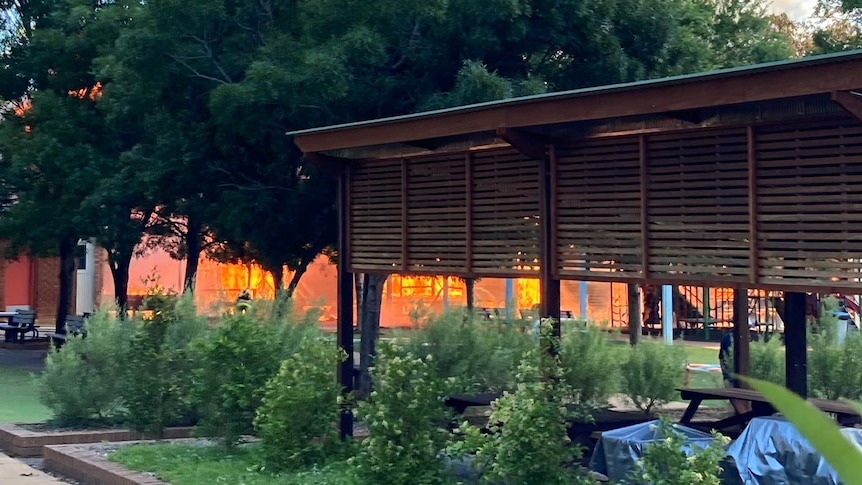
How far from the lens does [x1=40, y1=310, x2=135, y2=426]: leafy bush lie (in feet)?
37.3

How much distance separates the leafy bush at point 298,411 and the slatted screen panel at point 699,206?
2748 millimetres

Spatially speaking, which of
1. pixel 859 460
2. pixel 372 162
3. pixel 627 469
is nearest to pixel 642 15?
pixel 372 162

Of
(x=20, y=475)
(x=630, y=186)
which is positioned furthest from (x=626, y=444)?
(x=20, y=475)

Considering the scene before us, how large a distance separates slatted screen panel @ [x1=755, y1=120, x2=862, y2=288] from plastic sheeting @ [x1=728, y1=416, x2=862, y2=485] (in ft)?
3.14

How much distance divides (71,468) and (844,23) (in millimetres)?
15853

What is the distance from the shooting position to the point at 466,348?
41.1ft

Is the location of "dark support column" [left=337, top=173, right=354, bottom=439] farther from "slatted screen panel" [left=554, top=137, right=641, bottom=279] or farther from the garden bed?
"slatted screen panel" [left=554, top=137, right=641, bottom=279]

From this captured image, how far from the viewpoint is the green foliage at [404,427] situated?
7453 millimetres

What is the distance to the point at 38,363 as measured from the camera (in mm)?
21234

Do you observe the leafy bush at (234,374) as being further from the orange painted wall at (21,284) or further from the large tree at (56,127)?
the orange painted wall at (21,284)

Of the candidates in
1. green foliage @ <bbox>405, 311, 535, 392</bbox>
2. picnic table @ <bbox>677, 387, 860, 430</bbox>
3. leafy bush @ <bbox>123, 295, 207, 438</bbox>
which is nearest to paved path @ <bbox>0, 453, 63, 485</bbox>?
leafy bush @ <bbox>123, 295, 207, 438</bbox>

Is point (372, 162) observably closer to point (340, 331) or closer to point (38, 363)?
point (340, 331)

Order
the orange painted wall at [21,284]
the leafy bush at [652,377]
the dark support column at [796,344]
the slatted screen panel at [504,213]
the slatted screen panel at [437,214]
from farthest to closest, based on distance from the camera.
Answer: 1. the orange painted wall at [21,284]
2. the leafy bush at [652,377]
3. the dark support column at [796,344]
4. the slatted screen panel at [437,214]
5. the slatted screen panel at [504,213]

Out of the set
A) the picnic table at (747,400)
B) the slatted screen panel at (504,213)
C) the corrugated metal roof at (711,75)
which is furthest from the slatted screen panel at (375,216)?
the picnic table at (747,400)
